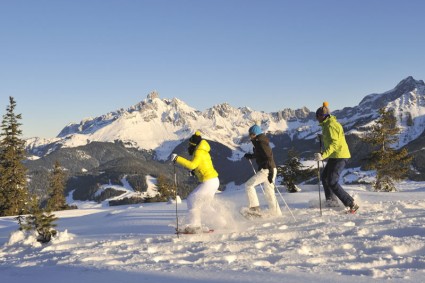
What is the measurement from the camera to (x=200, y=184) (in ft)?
32.1

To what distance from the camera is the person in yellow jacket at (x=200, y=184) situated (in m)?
9.42

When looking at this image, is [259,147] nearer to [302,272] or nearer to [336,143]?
[336,143]

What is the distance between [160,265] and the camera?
20.7ft

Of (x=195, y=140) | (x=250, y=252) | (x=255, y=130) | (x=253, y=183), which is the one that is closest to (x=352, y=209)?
(x=253, y=183)

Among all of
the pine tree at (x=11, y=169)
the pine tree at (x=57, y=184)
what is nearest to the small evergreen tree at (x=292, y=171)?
the pine tree at (x=11, y=169)

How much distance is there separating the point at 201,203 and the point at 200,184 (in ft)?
1.56

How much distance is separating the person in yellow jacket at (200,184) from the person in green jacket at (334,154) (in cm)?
283

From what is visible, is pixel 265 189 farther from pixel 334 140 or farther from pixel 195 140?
pixel 195 140

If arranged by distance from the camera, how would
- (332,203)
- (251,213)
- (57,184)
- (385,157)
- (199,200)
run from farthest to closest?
(57,184), (385,157), (332,203), (251,213), (199,200)

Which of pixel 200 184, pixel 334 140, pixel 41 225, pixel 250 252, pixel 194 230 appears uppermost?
pixel 334 140

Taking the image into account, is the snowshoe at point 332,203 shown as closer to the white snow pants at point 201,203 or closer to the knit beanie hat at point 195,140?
the white snow pants at point 201,203

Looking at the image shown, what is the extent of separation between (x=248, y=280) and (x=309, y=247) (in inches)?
82.7

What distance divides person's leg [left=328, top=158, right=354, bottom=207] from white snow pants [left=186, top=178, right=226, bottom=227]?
3119 millimetres

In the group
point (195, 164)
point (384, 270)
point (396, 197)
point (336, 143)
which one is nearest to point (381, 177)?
point (396, 197)
